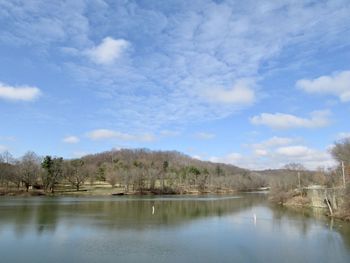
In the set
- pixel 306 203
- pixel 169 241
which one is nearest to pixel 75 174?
pixel 306 203

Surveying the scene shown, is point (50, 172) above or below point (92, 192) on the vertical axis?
above

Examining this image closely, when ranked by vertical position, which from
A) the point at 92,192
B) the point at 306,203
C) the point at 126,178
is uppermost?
the point at 126,178

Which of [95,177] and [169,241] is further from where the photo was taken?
[95,177]

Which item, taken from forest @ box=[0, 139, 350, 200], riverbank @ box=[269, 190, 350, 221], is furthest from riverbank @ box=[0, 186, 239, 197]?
riverbank @ box=[269, 190, 350, 221]

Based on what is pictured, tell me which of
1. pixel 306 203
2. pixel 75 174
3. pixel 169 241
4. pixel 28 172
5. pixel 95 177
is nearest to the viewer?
pixel 169 241

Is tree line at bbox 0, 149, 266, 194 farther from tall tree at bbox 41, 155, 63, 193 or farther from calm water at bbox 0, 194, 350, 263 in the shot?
calm water at bbox 0, 194, 350, 263

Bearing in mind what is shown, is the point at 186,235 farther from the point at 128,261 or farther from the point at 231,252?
the point at 128,261

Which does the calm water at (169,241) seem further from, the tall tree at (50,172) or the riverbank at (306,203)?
the tall tree at (50,172)

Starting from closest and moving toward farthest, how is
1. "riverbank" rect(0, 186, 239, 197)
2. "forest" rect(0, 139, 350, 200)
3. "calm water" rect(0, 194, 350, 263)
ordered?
"calm water" rect(0, 194, 350, 263), "forest" rect(0, 139, 350, 200), "riverbank" rect(0, 186, 239, 197)

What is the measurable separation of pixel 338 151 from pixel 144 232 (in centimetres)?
5622

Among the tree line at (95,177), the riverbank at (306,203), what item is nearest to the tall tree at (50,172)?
the tree line at (95,177)

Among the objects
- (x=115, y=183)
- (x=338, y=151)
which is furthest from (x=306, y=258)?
(x=115, y=183)

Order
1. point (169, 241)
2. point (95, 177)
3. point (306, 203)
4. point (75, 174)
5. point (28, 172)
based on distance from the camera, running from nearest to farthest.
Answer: point (169, 241)
point (306, 203)
point (28, 172)
point (75, 174)
point (95, 177)

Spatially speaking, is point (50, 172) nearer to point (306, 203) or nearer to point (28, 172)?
point (28, 172)
